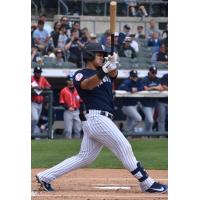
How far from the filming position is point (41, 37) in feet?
56.6

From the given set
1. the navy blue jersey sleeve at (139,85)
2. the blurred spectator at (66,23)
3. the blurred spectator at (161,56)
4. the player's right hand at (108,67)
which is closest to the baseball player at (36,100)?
the navy blue jersey sleeve at (139,85)

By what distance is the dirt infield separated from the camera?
6.56 m

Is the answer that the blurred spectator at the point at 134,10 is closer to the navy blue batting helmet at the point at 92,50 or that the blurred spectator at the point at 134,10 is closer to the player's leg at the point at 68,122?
the player's leg at the point at 68,122

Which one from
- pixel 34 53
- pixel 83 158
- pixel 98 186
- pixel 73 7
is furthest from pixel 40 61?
pixel 83 158

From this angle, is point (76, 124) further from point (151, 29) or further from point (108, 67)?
point (108, 67)

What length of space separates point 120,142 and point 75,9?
46.0ft

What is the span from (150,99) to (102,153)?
3.79m

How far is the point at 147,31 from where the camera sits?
19.7m

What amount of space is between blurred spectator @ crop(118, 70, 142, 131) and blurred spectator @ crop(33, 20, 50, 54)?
2576mm

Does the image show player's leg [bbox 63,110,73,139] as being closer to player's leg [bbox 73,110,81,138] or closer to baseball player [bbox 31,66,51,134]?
player's leg [bbox 73,110,81,138]

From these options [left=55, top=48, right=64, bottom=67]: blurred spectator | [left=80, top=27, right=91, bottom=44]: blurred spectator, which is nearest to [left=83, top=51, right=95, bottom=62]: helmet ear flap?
[left=55, top=48, right=64, bottom=67]: blurred spectator

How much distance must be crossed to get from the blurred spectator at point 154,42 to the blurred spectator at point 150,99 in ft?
8.17

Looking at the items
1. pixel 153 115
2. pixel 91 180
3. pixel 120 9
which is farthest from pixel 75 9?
pixel 91 180
